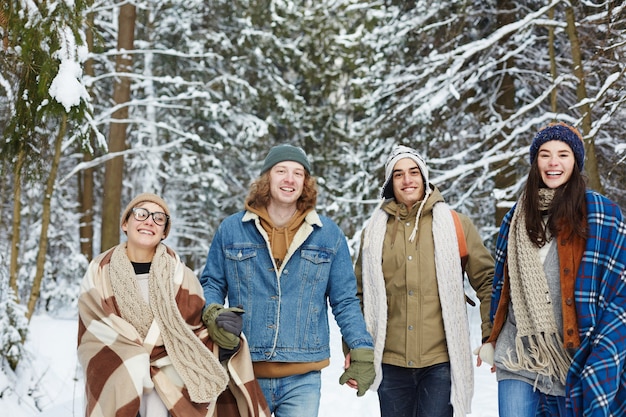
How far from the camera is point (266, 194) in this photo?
354 centimetres

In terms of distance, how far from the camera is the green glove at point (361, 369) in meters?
3.29

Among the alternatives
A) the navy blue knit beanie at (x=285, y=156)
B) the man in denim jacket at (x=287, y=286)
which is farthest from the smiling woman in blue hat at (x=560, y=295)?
the navy blue knit beanie at (x=285, y=156)

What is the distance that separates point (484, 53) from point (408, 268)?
7.32m

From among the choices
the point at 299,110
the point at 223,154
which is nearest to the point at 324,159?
the point at 299,110

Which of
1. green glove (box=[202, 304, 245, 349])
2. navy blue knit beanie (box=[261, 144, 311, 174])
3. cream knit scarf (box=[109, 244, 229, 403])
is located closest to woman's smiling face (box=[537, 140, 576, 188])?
navy blue knit beanie (box=[261, 144, 311, 174])

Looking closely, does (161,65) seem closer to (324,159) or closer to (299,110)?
(299,110)

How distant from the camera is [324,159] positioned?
1927cm

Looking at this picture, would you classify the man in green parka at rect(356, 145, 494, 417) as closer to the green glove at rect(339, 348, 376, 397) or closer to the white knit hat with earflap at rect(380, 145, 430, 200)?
the white knit hat with earflap at rect(380, 145, 430, 200)

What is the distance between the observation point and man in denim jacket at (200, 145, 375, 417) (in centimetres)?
334

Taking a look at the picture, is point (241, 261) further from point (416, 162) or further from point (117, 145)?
point (117, 145)

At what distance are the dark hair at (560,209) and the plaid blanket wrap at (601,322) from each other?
0.06 metres

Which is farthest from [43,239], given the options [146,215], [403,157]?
[403,157]

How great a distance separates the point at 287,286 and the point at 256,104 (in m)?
14.0

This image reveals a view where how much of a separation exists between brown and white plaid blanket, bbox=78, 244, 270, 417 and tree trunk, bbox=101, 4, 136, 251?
24.6ft
